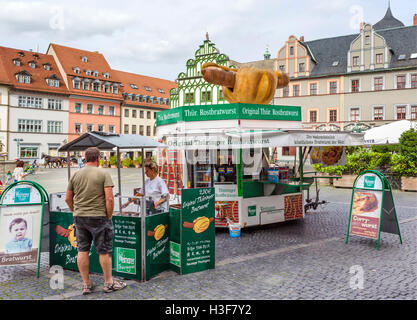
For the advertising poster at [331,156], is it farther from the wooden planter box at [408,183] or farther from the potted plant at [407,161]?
the wooden planter box at [408,183]

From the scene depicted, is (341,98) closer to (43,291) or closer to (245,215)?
(245,215)

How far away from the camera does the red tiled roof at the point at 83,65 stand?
53.8 meters

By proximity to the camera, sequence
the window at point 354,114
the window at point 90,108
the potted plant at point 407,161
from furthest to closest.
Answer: the window at point 90,108 < the window at point 354,114 < the potted plant at point 407,161

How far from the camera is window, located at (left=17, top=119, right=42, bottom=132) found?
47906mm

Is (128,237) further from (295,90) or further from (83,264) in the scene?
(295,90)

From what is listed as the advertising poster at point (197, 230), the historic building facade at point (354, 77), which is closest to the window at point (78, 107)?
the historic building facade at point (354, 77)

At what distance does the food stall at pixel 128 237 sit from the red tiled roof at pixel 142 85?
55.7 metres

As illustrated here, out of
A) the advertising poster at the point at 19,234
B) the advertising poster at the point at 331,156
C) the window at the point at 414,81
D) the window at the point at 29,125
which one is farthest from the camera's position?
the window at the point at 29,125

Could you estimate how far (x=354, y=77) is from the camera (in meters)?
42.7

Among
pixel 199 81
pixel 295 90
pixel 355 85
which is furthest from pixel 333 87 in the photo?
pixel 199 81

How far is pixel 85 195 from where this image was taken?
4.60m

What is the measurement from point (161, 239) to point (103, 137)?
173 centimetres

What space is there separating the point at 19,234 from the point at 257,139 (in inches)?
180
